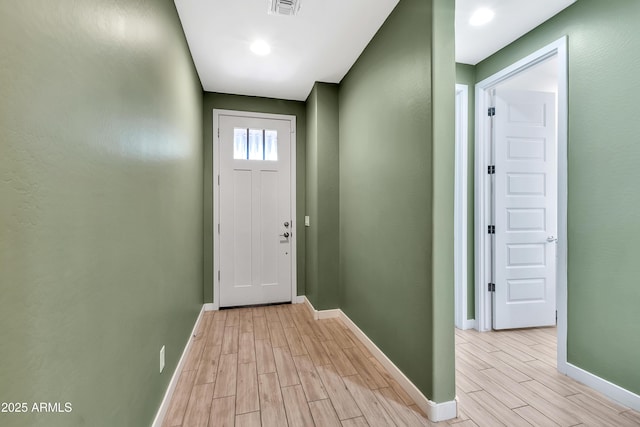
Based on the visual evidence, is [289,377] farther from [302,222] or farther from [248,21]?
[248,21]

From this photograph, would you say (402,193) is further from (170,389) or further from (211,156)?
(211,156)

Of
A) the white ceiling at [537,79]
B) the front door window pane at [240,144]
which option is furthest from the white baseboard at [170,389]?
the white ceiling at [537,79]

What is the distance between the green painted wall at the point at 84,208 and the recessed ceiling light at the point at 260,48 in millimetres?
924

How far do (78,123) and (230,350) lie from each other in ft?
7.32

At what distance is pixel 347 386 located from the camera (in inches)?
78.8

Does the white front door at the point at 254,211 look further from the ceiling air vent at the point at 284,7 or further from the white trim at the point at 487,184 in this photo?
the white trim at the point at 487,184

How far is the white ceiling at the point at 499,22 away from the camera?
81.3 inches

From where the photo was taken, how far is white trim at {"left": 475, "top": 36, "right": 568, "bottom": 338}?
2125 millimetres

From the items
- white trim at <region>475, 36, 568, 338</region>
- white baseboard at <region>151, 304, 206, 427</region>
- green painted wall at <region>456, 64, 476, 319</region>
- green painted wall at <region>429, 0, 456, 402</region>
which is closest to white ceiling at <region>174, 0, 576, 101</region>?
green painted wall at <region>456, 64, 476, 319</region>

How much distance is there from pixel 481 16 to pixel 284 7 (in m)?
1.51

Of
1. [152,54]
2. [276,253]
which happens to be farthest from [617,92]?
[276,253]

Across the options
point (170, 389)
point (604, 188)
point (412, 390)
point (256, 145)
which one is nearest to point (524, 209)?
point (604, 188)

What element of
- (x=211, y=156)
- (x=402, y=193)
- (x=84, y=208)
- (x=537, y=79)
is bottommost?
(x=84, y=208)

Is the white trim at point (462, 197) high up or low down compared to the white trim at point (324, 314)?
up
